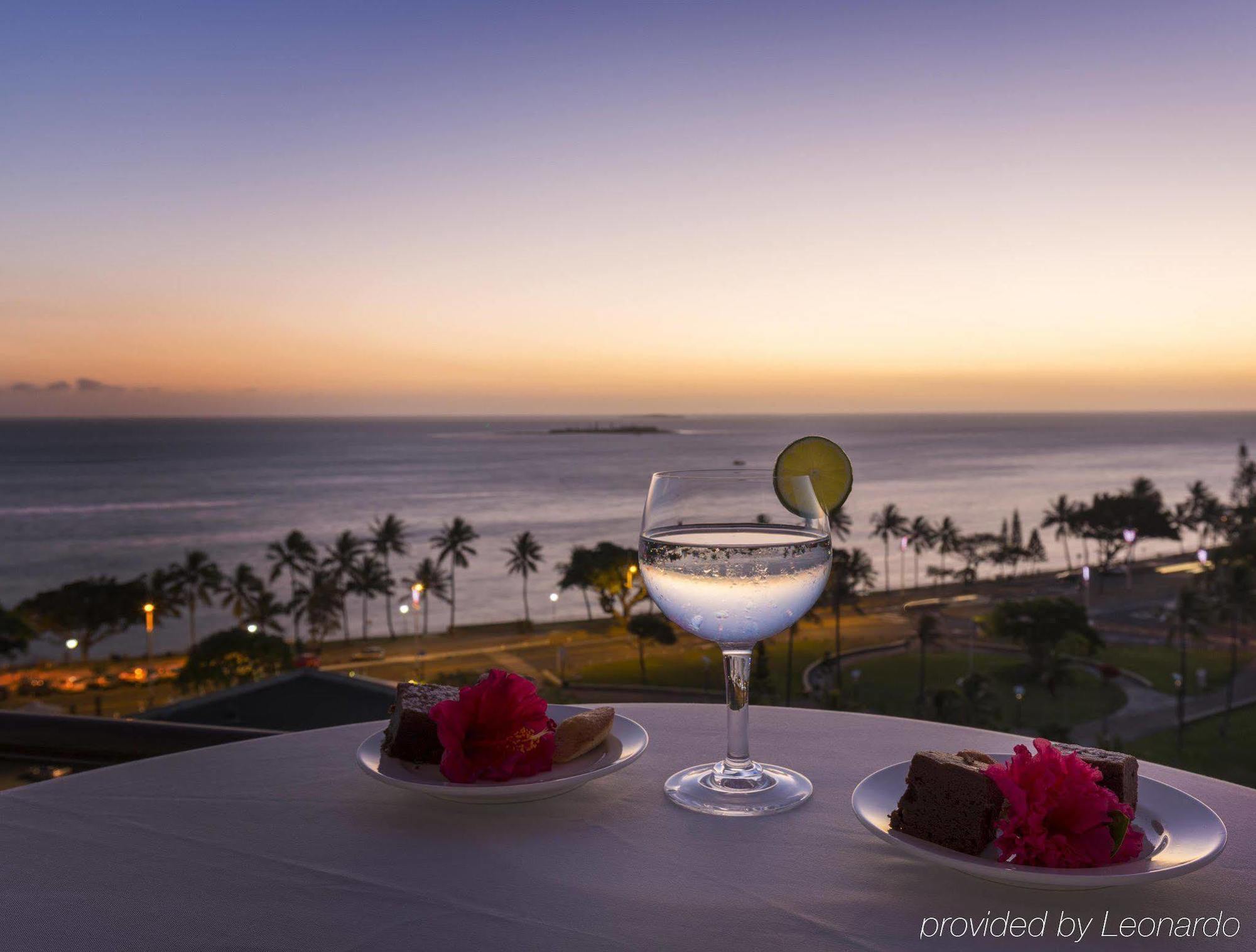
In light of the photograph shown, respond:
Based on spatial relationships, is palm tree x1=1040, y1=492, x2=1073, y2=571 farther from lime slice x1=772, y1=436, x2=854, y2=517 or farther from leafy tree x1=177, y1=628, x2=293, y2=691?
lime slice x1=772, y1=436, x2=854, y2=517

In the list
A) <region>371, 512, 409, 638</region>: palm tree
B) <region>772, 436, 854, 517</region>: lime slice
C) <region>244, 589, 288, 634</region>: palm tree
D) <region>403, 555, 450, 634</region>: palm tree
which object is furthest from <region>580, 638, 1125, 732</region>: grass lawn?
Result: <region>772, 436, 854, 517</region>: lime slice

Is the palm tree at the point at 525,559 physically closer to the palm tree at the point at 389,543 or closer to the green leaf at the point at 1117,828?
the palm tree at the point at 389,543

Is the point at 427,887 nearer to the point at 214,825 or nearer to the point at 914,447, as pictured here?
the point at 214,825

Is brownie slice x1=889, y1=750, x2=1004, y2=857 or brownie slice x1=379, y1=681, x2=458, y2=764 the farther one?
brownie slice x1=379, y1=681, x2=458, y2=764

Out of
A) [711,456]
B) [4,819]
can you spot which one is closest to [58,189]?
[4,819]

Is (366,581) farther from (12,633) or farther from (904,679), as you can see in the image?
(904,679)

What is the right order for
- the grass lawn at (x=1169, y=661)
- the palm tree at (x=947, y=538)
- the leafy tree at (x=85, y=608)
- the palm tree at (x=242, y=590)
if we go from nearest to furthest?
1. the grass lawn at (x=1169, y=661)
2. the leafy tree at (x=85, y=608)
3. the palm tree at (x=242, y=590)
4. the palm tree at (x=947, y=538)

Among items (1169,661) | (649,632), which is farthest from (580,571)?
(1169,661)

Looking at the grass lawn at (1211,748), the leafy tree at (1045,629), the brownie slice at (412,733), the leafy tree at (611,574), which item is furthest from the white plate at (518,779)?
the leafy tree at (611,574)
